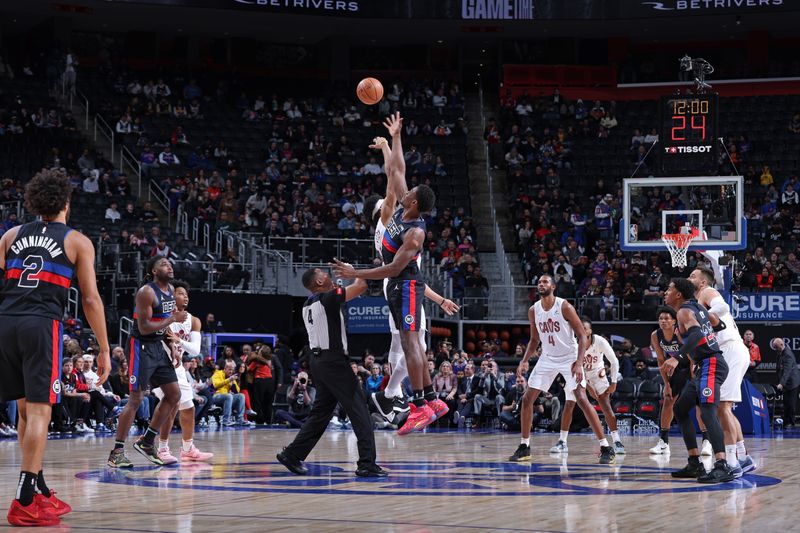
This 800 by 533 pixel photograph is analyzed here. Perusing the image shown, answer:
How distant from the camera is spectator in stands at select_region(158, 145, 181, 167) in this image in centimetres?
3108

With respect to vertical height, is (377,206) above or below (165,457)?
above

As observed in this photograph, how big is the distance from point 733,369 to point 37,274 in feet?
21.8

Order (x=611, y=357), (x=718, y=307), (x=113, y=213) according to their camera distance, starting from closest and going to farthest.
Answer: (x=718, y=307) < (x=611, y=357) < (x=113, y=213)

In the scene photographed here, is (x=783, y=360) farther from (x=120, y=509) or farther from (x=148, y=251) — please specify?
(x=120, y=509)

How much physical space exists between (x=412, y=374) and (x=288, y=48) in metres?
30.1

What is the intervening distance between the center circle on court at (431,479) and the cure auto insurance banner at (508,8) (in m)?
22.8

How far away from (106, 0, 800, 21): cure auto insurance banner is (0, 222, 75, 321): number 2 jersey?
2613 centimetres

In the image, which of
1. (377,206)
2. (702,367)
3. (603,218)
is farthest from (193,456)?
(603,218)

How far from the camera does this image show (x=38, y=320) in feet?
24.8

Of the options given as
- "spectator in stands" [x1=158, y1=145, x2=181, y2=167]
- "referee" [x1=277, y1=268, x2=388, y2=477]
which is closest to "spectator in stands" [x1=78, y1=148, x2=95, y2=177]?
"spectator in stands" [x1=158, y1=145, x2=181, y2=167]

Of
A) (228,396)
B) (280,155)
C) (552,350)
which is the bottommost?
(228,396)

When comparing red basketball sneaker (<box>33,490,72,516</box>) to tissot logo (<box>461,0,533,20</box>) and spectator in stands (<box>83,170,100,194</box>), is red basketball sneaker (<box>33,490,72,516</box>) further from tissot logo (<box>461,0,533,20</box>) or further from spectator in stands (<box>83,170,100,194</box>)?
tissot logo (<box>461,0,533,20</box>)

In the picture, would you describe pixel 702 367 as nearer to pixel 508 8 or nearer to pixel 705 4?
pixel 508 8

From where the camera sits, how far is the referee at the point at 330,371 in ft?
34.3
